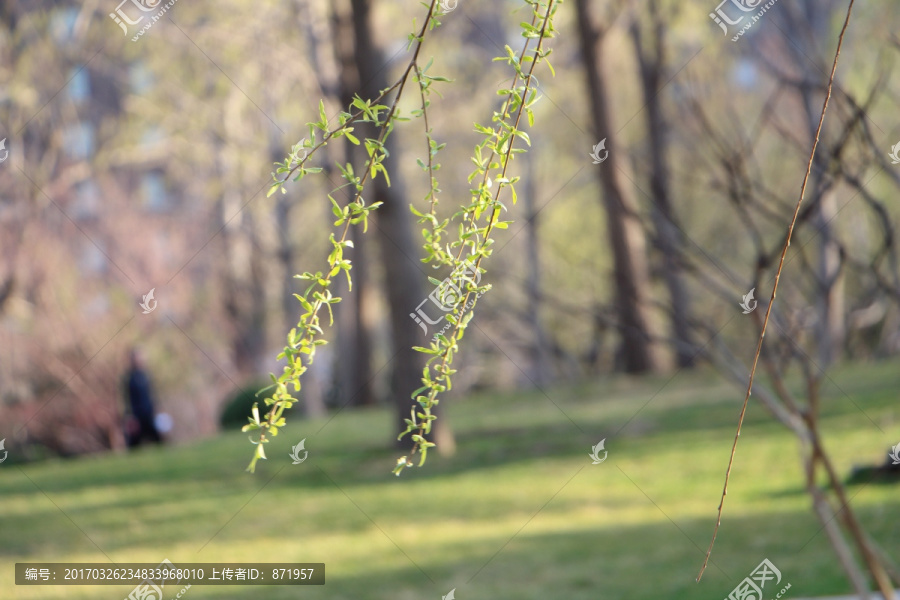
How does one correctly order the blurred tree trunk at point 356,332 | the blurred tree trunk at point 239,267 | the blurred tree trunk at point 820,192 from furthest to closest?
the blurred tree trunk at point 239,267 → the blurred tree trunk at point 356,332 → the blurred tree trunk at point 820,192

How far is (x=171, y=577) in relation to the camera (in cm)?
657

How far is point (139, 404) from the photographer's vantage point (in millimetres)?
14984

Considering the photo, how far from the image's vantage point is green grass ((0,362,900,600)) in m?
6.16

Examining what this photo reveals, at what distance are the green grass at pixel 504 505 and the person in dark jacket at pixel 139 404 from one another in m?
1.55

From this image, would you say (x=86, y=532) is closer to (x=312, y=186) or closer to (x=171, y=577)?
(x=171, y=577)

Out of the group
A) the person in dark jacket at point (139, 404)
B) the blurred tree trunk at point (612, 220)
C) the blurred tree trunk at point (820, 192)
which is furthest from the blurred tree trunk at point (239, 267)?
the blurred tree trunk at point (820, 192)

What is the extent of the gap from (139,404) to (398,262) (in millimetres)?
6333

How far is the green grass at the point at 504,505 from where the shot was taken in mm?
6164

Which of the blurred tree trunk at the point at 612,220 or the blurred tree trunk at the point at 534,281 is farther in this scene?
the blurred tree trunk at the point at 534,281

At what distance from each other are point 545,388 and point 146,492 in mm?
7598

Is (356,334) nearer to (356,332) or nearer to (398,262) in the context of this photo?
(356,332)

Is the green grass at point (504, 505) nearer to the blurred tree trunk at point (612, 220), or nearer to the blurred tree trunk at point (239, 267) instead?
the blurred tree trunk at point (612, 220)

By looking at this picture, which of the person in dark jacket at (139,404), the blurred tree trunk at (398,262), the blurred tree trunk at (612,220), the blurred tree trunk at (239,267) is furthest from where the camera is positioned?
the blurred tree trunk at (239,267)

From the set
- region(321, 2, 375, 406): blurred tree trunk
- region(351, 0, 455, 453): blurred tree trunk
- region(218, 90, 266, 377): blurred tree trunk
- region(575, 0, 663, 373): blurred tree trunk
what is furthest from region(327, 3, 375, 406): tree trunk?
region(351, 0, 455, 453): blurred tree trunk
